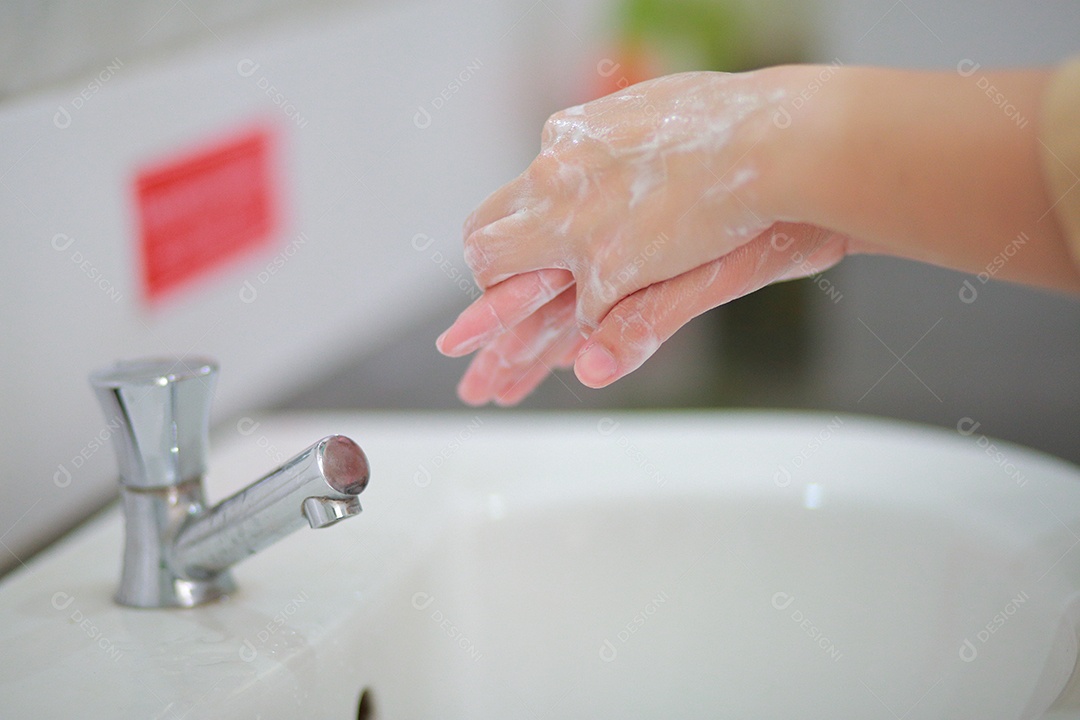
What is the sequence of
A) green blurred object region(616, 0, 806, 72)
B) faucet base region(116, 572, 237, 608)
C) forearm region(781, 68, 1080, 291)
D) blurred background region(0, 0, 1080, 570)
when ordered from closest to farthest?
forearm region(781, 68, 1080, 291) → faucet base region(116, 572, 237, 608) → blurred background region(0, 0, 1080, 570) → green blurred object region(616, 0, 806, 72)

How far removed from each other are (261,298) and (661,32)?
26.2 inches

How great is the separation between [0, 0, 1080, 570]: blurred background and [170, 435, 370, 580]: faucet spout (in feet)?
0.53

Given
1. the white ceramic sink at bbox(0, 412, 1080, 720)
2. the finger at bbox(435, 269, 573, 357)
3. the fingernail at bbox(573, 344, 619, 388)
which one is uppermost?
the finger at bbox(435, 269, 573, 357)

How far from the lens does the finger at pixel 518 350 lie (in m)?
0.54

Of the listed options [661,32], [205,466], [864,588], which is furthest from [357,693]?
[661,32]

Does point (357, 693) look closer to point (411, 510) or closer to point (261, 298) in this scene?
point (411, 510)

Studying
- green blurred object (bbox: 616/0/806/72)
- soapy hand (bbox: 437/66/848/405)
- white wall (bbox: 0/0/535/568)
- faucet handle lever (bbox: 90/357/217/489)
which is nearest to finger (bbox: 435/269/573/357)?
soapy hand (bbox: 437/66/848/405)

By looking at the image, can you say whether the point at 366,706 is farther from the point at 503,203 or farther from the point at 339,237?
the point at 339,237

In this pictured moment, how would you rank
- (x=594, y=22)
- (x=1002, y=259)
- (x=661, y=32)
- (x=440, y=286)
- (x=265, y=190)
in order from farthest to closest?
(x=594, y=22) < (x=661, y=32) < (x=440, y=286) < (x=265, y=190) < (x=1002, y=259)

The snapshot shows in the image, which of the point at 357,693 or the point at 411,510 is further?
the point at 411,510

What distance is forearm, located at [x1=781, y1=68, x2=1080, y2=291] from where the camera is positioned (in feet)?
1.25

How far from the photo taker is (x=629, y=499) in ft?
2.05

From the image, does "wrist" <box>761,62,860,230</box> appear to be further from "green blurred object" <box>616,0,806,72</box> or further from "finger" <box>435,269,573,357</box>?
"green blurred object" <box>616,0,806,72</box>

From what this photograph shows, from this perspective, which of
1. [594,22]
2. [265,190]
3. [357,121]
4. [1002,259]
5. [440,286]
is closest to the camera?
[1002,259]
